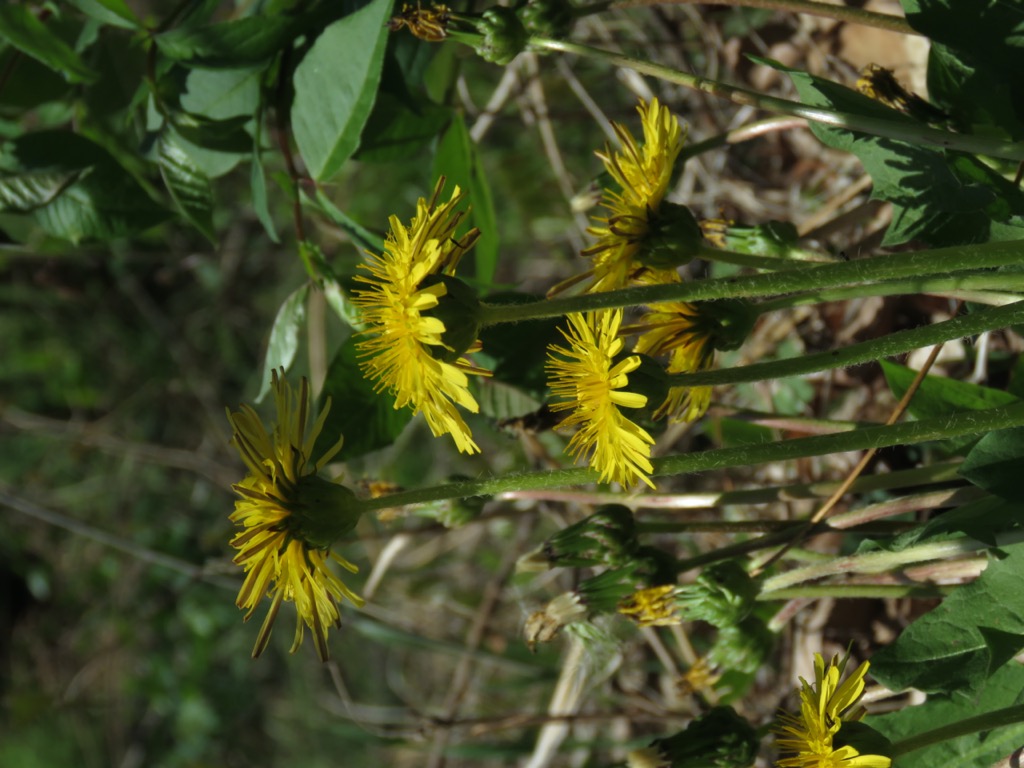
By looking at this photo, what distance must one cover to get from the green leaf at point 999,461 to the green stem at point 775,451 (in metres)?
0.08

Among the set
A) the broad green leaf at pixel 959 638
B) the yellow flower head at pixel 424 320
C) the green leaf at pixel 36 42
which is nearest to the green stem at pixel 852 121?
the yellow flower head at pixel 424 320

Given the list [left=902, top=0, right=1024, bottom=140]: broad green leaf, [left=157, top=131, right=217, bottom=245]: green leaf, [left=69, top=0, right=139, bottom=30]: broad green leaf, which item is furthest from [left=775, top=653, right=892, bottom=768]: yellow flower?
[left=69, top=0, right=139, bottom=30]: broad green leaf

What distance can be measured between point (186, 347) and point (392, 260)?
2491 millimetres

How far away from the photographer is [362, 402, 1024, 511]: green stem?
804 millimetres

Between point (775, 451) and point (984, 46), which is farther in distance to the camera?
point (984, 46)

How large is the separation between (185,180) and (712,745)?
103 centimetres

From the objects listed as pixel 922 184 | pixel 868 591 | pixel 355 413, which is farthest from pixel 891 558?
pixel 355 413

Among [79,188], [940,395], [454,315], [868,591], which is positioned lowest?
[868,591]

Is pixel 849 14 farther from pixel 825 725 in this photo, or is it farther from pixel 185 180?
pixel 185 180

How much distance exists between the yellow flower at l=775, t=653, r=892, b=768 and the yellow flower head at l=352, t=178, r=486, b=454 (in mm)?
367

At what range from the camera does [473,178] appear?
1.40m

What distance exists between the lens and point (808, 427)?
122 centimetres

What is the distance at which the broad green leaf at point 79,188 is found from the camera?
146cm

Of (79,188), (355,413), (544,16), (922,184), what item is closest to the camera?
(922,184)
